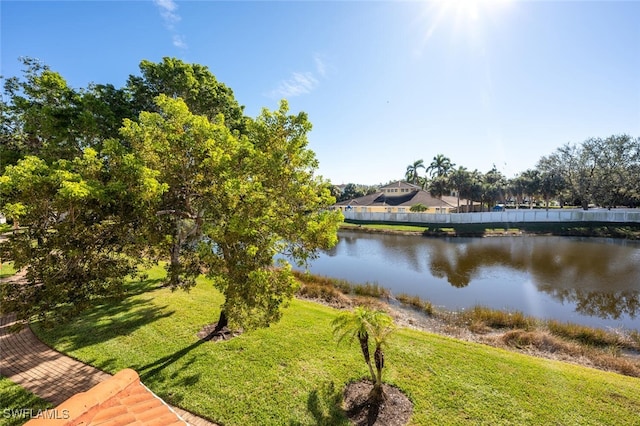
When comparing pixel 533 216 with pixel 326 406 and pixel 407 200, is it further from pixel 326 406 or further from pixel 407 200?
pixel 326 406

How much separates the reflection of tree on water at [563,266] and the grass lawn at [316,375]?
1058cm

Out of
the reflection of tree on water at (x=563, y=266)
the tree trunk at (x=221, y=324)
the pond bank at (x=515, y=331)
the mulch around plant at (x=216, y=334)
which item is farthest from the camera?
the reflection of tree on water at (x=563, y=266)

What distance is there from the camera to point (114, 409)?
436 cm

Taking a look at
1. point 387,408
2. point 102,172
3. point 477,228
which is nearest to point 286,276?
point 387,408

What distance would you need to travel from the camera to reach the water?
16.0 m

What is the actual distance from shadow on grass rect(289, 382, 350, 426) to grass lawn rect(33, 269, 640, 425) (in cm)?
2

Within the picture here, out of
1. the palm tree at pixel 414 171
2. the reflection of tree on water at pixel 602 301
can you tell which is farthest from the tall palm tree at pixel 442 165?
the reflection of tree on water at pixel 602 301

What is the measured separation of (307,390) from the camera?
7434 millimetres

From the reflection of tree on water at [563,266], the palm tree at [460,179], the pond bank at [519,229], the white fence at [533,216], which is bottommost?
the reflection of tree on water at [563,266]

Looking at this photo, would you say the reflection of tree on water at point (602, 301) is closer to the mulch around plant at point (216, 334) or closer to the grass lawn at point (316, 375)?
the grass lawn at point (316, 375)

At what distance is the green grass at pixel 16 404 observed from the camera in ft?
20.5

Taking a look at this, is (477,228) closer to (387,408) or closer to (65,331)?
(387,408)

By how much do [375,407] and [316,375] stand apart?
1812 millimetres

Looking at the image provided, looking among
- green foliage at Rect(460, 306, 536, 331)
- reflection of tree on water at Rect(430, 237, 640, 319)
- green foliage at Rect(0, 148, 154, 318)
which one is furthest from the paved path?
reflection of tree on water at Rect(430, 237, 640, 319)
